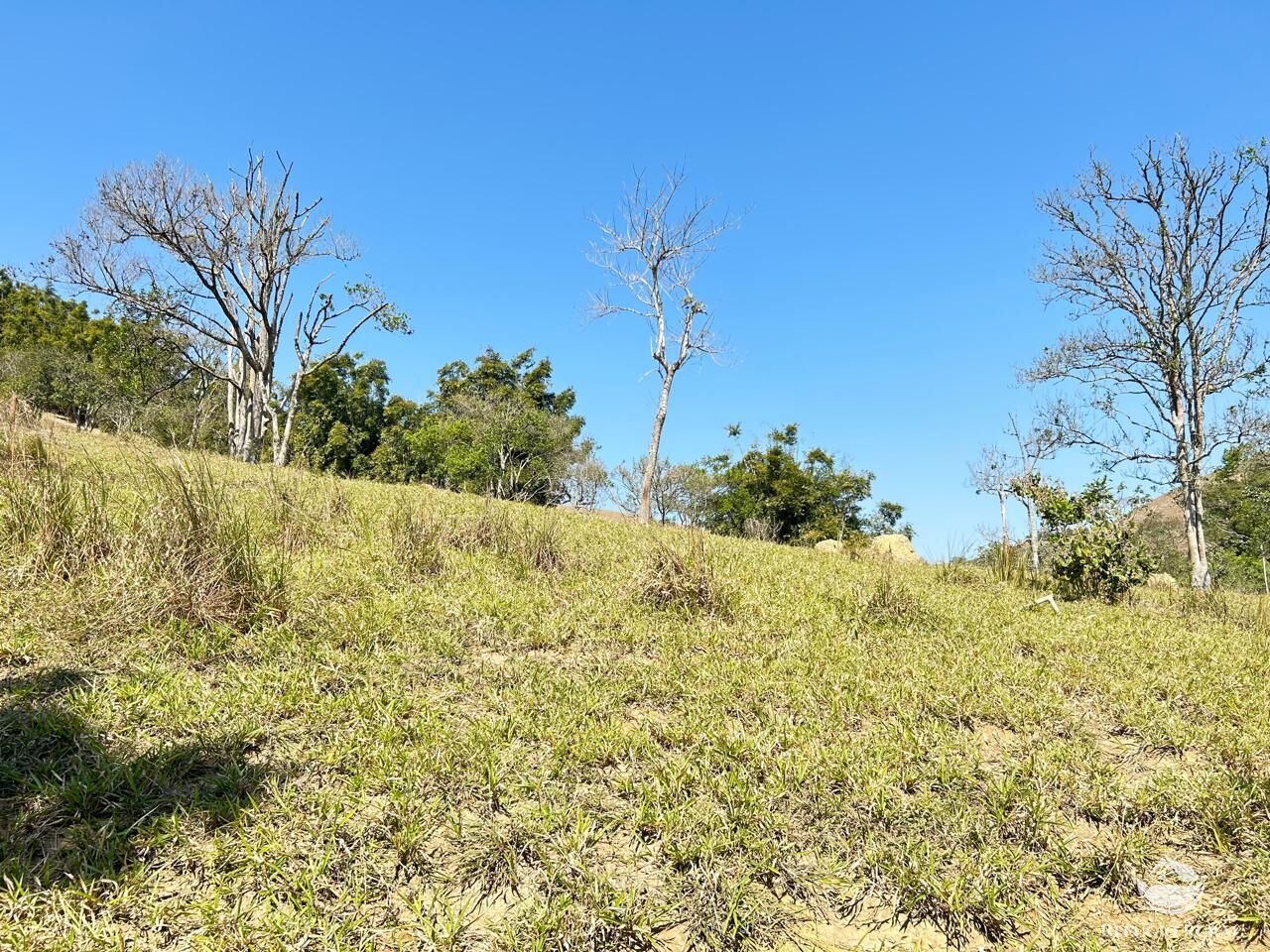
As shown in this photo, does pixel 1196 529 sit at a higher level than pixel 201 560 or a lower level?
higher

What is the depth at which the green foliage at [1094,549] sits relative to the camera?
25.4ft

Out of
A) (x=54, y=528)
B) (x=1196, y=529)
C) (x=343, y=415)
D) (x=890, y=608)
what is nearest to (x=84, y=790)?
(x=54, y=528)

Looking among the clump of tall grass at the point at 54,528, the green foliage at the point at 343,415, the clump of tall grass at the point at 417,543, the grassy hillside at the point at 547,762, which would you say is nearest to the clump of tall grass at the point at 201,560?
the grassy hillside at the point at 547,762

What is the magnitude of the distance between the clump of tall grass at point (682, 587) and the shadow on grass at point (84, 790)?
312 cm

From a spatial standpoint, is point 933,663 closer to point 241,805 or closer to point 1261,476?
point 241,805

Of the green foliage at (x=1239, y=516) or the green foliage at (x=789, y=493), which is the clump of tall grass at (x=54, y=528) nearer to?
the green foliage at (x=1239, y=516)

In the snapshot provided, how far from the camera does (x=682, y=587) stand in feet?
16.9

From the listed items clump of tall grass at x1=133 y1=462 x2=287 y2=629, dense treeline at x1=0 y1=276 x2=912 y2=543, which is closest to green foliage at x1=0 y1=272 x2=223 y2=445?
dense treeline at x1=0 y1=276 x2=912 y2=543

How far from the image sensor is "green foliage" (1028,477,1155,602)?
7.75 metres

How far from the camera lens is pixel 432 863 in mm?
2125

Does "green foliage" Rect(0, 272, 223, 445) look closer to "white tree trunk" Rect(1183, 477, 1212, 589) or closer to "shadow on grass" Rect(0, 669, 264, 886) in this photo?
"shadow on grass" Rect(0, 669, 264, 886)

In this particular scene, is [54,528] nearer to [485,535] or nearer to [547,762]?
[485,535]

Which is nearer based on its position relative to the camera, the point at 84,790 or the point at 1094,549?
the point at 84,790

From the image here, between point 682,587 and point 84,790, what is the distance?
3729mm
